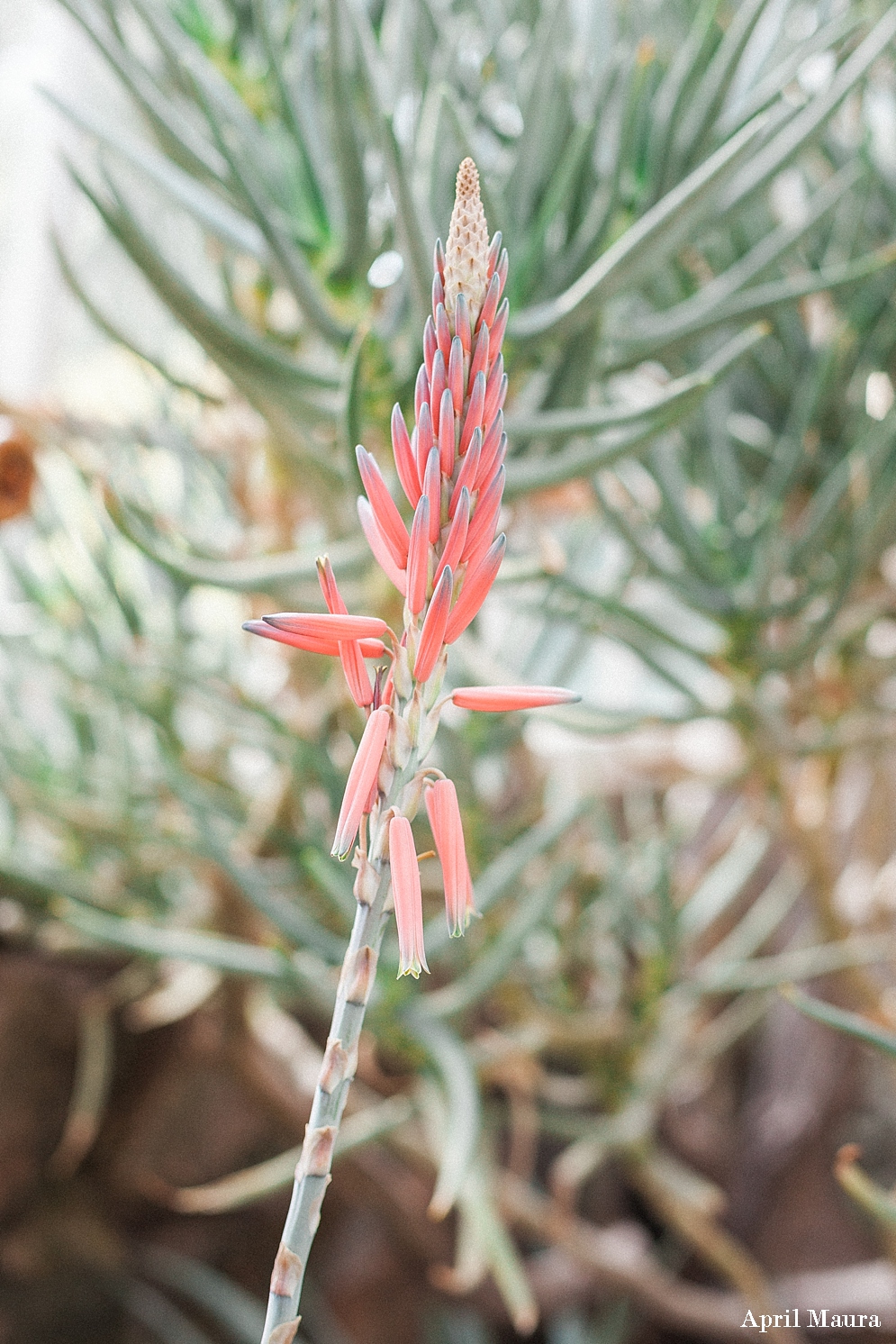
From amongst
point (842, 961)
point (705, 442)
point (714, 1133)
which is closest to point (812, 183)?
point (705, 442)

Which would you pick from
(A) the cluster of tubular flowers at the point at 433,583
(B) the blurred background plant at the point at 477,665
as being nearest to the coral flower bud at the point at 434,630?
(A) the cluster of tubular flowers at the point at 433,583

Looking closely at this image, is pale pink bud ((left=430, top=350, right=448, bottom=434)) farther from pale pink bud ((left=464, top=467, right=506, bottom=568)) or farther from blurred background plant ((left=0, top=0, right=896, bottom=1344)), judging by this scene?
blurred background plant ((left=0, top=0, right=896, bottom=1344))

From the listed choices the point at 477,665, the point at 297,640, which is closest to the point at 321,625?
the point at 297,640

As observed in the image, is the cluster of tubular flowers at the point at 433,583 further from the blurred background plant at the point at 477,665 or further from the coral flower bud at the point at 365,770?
the blurred background plant at the point at 477,665

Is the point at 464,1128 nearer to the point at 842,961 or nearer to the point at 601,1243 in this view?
the point at 842,961

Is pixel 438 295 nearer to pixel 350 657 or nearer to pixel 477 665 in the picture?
pixel 350 657

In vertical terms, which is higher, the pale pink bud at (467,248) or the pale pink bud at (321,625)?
the pale pink bud at (467,248)
